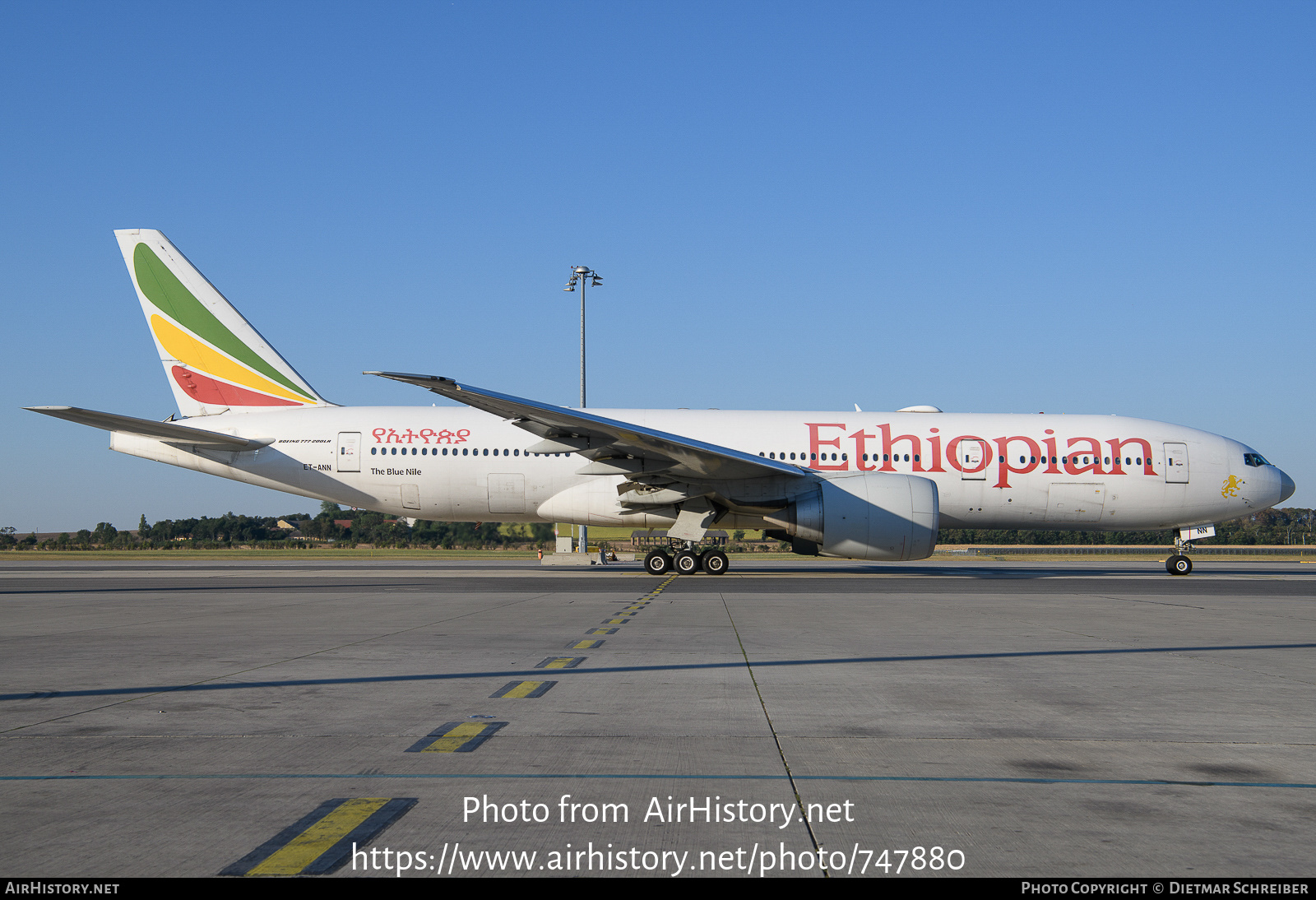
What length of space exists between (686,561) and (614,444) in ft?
12.6

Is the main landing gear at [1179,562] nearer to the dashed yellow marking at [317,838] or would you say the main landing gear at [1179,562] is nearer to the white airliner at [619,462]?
the white airliner at [619,462]

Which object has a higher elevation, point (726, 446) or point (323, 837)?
point (726, 446)

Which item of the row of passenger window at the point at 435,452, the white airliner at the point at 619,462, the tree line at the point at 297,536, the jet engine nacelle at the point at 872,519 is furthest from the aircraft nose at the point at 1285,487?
the tree line at the point at 297,536

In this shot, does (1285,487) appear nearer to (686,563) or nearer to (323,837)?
(686,563)

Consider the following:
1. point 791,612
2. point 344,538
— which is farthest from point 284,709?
point 344,538

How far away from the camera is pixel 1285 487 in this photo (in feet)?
76.1

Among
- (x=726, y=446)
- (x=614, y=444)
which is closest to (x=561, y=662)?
(x=614, y=444)

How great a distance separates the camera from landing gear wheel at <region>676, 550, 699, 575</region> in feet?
67.8

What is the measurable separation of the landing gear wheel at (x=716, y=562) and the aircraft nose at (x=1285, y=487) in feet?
48.5

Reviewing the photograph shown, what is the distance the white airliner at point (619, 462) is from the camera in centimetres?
→ 2116

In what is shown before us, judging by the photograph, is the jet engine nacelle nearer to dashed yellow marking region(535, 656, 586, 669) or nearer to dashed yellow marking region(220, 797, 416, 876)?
dashed yellow marking region(535, 656, 586, 669)

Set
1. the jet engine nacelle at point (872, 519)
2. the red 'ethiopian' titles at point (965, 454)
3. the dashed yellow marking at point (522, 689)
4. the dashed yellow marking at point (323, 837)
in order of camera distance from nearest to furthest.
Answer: the dashed yellow marking at point (323, 837), the dashed yellow marking at point (522, 689), the jet engine nacelle at point (872, 519), the red 'ethiopian' titles at point (965, 454)

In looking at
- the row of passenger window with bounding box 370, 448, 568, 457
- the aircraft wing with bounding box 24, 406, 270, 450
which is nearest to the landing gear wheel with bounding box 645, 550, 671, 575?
the row of passenger window with bounding box 370, 448, 568, 457

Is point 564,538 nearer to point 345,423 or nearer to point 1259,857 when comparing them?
point 345,423
